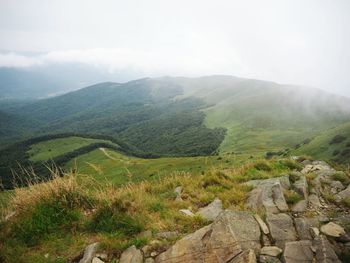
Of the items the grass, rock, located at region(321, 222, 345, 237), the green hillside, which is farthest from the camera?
the green hillside

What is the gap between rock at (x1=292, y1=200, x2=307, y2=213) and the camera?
331 inches

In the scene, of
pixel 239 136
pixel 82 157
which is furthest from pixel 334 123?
pixel 82 157

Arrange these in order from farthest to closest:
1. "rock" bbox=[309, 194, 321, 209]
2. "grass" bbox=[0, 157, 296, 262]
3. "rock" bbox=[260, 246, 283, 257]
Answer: "rock" bbox=[309, 194, 321, 209], "grass" bbox=[0, 157, 296, 262], "rock" bbox=[260, 246, 283, 257]

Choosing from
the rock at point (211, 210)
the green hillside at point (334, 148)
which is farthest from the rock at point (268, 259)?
the green hillside at point (334, 148)

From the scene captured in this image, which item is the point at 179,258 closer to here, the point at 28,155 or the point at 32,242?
the point at 32,242

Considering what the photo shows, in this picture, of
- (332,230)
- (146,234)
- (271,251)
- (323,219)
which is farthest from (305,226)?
(146,234)

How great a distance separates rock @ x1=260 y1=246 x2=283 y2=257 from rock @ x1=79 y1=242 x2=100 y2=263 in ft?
13.0

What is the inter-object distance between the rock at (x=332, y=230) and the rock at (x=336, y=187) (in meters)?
3.69

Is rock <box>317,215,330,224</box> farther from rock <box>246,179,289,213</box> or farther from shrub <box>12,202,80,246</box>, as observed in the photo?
shrub <box>12,202,80,246</box>

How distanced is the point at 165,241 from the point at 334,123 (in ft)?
699

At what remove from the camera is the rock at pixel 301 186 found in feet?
30.9

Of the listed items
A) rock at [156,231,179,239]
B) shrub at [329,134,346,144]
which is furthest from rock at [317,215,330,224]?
shrub at [329,134,346,144]

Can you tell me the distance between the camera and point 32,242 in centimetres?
714

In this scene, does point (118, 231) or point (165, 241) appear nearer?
point (165, 241)
